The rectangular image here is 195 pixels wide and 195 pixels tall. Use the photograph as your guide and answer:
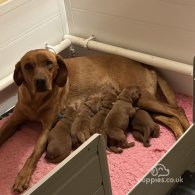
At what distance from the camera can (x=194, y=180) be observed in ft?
7.39

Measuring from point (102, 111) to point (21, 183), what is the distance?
61 cm

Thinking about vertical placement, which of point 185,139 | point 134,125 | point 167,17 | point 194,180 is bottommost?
point 194,180

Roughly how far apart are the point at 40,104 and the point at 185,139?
3.14 ft

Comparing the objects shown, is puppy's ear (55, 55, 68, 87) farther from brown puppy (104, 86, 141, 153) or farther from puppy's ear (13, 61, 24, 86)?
brown puppy (104, 86, 141, 153)

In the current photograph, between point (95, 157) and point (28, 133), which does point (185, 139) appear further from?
point (28, 133)

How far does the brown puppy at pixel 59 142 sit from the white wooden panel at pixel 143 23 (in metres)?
0.77

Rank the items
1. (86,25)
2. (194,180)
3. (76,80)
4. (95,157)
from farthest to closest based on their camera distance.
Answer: (86,25) < (76,80) < (194,180) < (95,157)

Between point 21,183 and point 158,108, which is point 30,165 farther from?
point 158,108

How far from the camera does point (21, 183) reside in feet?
7.30

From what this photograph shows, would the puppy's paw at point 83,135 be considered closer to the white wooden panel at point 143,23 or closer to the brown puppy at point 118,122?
the brown puppy at point 118,122

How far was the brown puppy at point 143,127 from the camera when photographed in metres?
2.38

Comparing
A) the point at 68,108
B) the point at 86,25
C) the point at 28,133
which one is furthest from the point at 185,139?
the point at 86,25

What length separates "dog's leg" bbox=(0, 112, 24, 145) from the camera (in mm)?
2634

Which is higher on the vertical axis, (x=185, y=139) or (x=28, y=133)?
(x=185, y=139)
